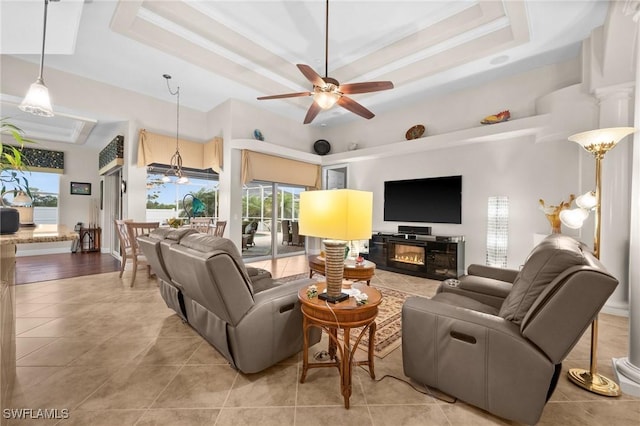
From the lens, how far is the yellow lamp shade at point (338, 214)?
4.84 ft

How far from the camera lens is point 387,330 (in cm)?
252

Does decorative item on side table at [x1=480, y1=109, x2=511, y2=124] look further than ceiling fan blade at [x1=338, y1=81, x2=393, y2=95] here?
Yes

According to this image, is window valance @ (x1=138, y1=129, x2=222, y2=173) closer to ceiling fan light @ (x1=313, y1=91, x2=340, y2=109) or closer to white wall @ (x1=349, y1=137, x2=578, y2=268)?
ceiling fan light @ (x1=313, y1=91, x2=340, y2=109)

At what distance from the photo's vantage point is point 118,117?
15.5 ft

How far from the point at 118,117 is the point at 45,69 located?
106cm

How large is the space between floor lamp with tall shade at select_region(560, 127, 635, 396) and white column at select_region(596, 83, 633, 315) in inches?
56.0

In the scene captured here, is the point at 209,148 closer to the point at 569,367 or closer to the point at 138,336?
the point at 138,336

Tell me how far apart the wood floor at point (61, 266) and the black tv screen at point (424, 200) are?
563cm

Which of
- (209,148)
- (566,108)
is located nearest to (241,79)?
(209,148)

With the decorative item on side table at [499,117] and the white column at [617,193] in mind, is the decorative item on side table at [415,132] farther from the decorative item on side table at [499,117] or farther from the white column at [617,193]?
the white column at [617,193]

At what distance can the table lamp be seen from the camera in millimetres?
1479

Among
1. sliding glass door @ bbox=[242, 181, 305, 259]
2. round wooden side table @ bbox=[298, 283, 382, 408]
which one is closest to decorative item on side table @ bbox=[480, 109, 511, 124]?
sliding glass door @ bbox=[242, 181, 305, 259]

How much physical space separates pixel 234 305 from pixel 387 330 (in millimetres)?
1624

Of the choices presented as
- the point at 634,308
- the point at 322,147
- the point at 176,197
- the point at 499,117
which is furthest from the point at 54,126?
the point at 634,308
